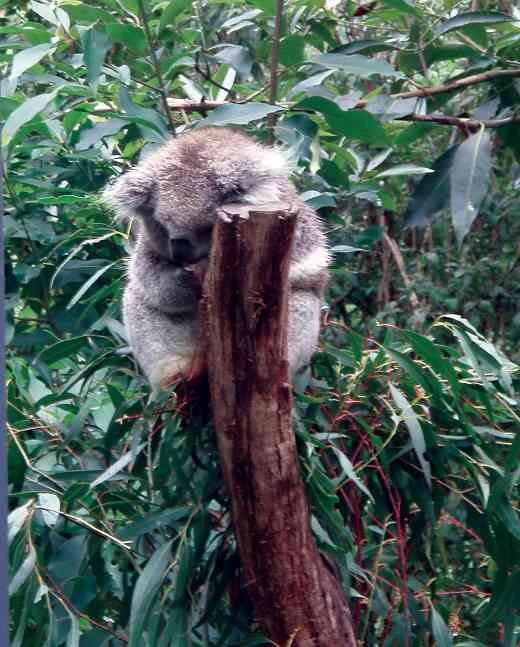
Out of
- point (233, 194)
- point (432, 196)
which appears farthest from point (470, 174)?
point (233, 194)

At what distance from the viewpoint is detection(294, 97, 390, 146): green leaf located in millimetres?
2318

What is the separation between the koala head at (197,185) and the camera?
2289mm

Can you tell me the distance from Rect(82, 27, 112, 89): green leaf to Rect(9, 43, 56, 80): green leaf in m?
0.09

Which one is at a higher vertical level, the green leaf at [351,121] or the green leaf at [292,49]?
the green leaf at [292,49]

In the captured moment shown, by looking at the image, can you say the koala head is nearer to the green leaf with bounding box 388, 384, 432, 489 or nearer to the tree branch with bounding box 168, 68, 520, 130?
the tree branch with bounding box 168, 68, 520, 130

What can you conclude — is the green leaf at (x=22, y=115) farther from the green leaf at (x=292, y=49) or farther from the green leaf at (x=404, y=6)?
the green leaf at (x=404, y=6)

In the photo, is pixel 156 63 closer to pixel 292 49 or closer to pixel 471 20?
pixel 292 49

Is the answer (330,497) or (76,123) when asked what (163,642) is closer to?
(330,497)

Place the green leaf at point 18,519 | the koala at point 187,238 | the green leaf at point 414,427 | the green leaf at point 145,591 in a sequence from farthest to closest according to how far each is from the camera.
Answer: the koala at point 187,238 < the green leaf at point 414,427 < the green leaf at point 18,519 < the green leaf at point 145,591

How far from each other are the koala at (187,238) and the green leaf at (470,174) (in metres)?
0.41

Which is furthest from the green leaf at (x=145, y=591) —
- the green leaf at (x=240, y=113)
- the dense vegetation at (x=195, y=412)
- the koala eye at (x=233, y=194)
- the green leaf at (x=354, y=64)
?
the green leaf at (x=354, y=64)

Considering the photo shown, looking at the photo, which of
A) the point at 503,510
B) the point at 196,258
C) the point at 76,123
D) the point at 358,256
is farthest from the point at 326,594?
the point at 358,256

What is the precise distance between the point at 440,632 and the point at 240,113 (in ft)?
4.63

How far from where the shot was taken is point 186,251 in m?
2.29
